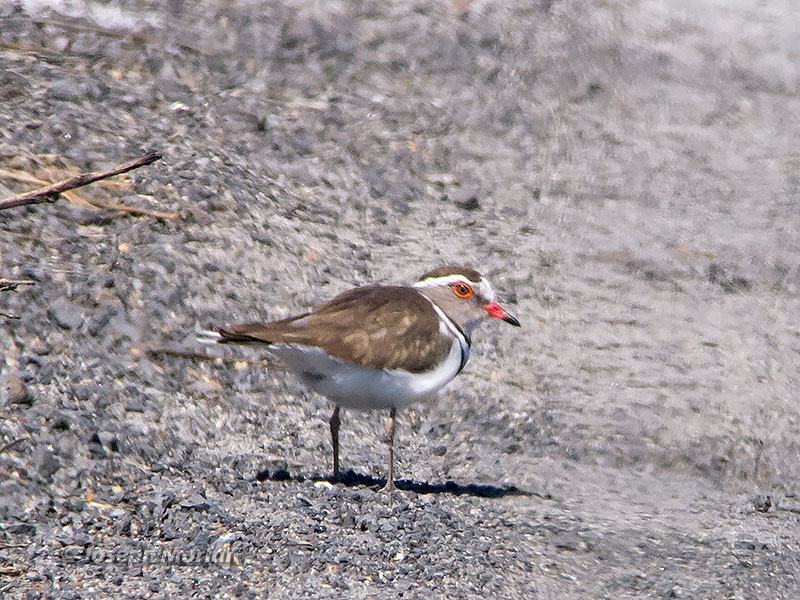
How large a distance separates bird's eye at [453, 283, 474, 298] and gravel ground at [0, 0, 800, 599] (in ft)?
2.59

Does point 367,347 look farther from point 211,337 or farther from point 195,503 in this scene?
point 195,503

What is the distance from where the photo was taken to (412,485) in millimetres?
6289

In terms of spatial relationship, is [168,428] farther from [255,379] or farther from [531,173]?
[531,173]

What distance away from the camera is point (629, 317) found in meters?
8.27

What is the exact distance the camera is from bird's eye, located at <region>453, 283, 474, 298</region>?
6848 mm

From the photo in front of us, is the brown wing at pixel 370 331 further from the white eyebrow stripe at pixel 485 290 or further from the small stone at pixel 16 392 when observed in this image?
the small stone at pixel 16 392

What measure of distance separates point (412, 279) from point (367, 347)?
228cm

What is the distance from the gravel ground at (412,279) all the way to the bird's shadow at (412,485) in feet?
0.15

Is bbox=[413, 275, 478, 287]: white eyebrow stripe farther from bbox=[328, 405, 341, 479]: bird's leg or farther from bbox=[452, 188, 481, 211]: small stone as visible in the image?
bbox=[452, 188, 481, 211]: small stone

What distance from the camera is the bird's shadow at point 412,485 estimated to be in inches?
240

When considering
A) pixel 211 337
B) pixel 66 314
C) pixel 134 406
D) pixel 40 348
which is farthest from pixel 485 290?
pixel 40 348

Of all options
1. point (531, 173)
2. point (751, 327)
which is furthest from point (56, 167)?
point (751, 327)

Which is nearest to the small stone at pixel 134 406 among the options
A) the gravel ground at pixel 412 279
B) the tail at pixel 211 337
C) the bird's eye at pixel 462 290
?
the gravel ground at pixel 412 279

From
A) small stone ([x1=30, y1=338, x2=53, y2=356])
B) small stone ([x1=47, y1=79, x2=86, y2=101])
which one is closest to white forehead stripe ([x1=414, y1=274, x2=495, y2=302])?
small stone ([x1=30, y1=338, x2=53, y2=356])
